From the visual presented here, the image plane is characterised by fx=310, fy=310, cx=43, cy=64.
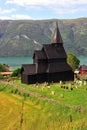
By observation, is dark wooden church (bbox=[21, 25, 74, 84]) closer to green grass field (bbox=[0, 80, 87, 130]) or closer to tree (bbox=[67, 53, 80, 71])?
green grass field (bbox=[0, 80, 87, 130])

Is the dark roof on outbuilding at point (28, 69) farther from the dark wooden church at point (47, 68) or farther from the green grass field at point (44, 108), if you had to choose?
the green grass field at point (44, 108)

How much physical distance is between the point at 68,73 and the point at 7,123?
31979 millimetres

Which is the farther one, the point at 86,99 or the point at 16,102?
the point at 16,102

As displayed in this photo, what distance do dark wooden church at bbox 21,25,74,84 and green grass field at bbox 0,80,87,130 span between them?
6440 millimetres

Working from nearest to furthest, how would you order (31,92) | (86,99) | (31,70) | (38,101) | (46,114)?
(46,114)
(86,99)
(38,101)
(31,92)
(31,70)

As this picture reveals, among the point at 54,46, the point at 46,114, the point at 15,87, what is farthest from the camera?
the point at 54,46

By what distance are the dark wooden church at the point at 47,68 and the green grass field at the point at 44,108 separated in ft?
21.1

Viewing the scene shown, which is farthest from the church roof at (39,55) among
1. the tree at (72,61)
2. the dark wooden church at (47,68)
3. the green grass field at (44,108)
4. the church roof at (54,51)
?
the tree at (72,61)

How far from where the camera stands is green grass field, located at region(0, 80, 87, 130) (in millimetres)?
40969

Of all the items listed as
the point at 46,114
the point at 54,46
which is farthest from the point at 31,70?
the point at 46,114

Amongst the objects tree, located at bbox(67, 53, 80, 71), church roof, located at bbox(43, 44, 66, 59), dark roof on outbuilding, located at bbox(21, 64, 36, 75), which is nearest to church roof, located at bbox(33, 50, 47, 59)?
church roof, located at bbox(43, 44, 66, 59)

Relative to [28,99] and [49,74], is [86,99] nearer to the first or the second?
[28,99]

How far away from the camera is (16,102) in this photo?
53719 mm

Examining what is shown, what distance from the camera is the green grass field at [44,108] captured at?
134ft
